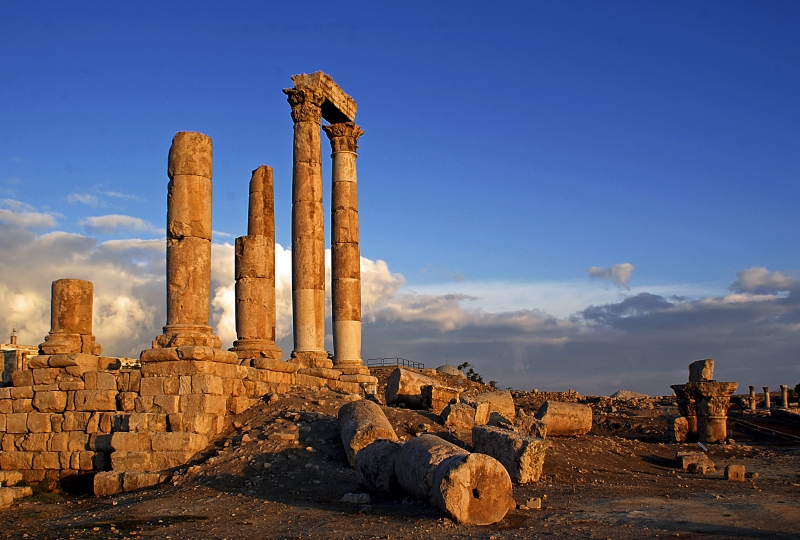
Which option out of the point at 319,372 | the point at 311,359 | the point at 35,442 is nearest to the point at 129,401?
the point at 35,442

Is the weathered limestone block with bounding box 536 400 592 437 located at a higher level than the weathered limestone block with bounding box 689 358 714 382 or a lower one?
lower

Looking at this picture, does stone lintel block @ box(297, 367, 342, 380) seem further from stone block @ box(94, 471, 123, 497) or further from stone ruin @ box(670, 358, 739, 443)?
stone ruin @ box(670, 358, 739, 443)

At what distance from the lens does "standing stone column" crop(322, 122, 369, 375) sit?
24344 mm

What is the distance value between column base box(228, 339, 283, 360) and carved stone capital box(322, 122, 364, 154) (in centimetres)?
859

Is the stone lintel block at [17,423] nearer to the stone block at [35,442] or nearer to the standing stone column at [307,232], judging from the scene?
the stone block at [35,442]

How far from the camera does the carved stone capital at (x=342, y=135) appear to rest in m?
25.3

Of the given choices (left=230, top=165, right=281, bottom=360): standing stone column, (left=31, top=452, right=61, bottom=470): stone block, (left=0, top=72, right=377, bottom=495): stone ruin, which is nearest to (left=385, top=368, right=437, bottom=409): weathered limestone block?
(left=0, top=72, right=377, bottom=495): stone ruin

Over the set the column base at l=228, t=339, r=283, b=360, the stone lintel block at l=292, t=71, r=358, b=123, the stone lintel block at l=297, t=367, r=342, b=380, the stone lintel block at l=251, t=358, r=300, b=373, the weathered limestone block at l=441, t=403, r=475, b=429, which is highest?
the stone lintel block at l=292, t=71, r=358, b=123

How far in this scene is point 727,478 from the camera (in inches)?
531

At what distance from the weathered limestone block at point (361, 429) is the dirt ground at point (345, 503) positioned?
0.35 m

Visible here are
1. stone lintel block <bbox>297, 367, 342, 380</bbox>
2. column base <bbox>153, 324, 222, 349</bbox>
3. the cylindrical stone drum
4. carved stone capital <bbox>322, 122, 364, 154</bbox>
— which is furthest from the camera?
carved stone capital <bbox>322, 122, 364, 154</bbox>

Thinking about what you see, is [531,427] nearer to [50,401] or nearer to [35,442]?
[50,401]

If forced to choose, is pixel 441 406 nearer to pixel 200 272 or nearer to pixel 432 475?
pixel 200 272

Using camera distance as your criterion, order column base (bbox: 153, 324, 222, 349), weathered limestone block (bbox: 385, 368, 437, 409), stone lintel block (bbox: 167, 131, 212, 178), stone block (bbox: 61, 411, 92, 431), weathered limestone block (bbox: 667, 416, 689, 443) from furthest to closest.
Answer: weathered limestone block (bbox: 667, 416, 689, 443)
weathered limestone block (bbox: 385, 368, 437, 409)
stone lintel block (bbox: 167, 131, 212, 178)
column base (bbox: 153, 324, 222, 349)
stone block (bbox: 61, 411, 92, 431)
